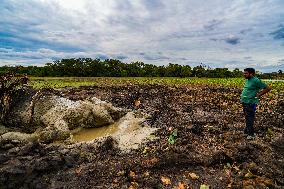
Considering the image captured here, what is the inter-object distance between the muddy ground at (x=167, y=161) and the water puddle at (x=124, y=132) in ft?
1.12

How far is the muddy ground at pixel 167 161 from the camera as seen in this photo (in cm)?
770

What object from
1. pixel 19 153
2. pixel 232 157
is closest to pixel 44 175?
pixel 19 153

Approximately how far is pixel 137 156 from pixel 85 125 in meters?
3.83

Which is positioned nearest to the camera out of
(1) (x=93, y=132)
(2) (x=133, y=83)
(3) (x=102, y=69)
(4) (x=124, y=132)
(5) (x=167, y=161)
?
(5) (x=167, y=161)

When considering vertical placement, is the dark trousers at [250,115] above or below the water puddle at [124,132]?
above

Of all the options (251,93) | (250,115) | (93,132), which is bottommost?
(93,132)

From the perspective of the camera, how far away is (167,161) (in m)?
8.23

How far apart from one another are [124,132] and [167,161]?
124 inches

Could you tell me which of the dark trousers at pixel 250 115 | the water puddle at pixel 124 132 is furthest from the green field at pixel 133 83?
the dark trousers at pixel 250 115

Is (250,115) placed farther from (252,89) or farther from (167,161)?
(167,161)

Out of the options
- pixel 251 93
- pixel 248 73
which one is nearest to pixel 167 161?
pixel 251 93

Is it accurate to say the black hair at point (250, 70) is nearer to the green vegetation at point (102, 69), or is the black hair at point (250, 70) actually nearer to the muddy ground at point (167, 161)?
the muddy ground at point (167, 161)

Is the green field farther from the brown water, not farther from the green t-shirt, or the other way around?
the green t-shirt

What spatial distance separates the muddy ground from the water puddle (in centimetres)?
34
